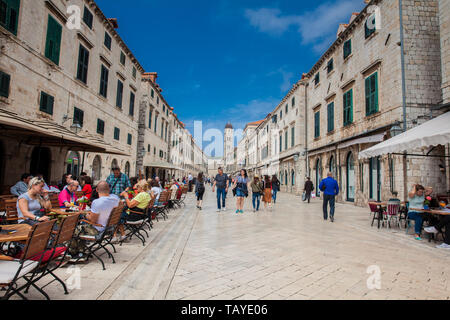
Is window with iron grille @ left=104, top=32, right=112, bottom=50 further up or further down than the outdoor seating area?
Answer: further up

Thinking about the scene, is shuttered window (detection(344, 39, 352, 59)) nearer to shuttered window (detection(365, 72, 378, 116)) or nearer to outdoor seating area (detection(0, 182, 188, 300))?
shuttered window (detection(365, 72, 378, 116))

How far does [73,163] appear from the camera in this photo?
44.8 feet

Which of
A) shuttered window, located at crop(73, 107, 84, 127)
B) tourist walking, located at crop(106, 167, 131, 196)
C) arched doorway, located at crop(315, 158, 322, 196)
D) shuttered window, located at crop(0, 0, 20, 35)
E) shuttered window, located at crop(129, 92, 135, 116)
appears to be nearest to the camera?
tourist walking, located at crop(106, 167, 131, 196)

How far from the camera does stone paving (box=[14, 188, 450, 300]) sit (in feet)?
9.95

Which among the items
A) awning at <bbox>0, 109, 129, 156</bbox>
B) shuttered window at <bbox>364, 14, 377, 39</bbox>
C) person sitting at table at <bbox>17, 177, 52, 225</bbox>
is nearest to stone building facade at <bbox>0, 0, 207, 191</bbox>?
awning at <bbox>0, 109, 129, 156</bbox>

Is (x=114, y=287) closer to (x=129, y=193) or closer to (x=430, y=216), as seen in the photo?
(x=129, y=193)

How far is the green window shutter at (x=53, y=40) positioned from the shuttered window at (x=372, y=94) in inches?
599

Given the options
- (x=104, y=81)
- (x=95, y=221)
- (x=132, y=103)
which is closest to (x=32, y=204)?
(x=95, y=221)

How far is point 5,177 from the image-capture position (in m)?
9.20

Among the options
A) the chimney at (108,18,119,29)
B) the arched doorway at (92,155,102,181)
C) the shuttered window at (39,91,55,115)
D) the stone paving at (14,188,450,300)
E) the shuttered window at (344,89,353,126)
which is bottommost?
the stone paving at (14,188,450,300)

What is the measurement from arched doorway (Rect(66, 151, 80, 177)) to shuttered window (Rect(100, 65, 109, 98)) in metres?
4.50

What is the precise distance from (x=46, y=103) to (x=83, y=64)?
3.93 metres
